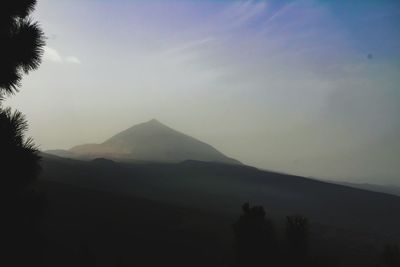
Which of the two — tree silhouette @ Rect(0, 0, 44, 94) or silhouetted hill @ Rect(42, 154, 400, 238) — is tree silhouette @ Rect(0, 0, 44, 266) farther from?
silhouetted hill @ Rect(42, 154, 400, 238)

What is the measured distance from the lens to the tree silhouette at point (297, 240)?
7.78 metres

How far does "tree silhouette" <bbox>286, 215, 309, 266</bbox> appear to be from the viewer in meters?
7.78

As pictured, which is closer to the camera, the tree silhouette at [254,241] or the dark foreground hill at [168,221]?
the tree silhouette at [254,241]

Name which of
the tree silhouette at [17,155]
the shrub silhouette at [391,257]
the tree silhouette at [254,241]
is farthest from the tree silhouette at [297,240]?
the tree silhouette at [17,155]

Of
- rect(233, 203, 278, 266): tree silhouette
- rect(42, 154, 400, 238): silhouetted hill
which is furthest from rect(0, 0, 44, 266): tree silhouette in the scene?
rect(42, 154, 400, 238): silhouetted hill

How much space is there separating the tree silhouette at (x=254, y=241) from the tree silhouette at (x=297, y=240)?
33 cm

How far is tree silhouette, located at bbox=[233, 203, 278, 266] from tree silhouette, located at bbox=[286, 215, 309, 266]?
1.09 feet

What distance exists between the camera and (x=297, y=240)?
7.85 metres

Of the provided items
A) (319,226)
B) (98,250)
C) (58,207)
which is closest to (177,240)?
(98,250)

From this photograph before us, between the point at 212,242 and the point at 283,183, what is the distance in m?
142

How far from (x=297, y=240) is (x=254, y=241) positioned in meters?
0.90

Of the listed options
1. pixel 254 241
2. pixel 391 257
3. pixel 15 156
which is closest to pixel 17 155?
pixel 15 156

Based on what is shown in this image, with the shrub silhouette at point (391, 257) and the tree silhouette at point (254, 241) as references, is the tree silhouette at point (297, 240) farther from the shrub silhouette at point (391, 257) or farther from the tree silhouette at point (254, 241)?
the shrub silhouette at point (391, 257)

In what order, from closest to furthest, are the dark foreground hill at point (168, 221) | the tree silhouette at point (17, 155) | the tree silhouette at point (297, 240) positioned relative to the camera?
1. the tree silhouette at point (17, 155)
2. the tree silhouette at point (297, 240)
3. the dark foreground hill at point (168, 221)
